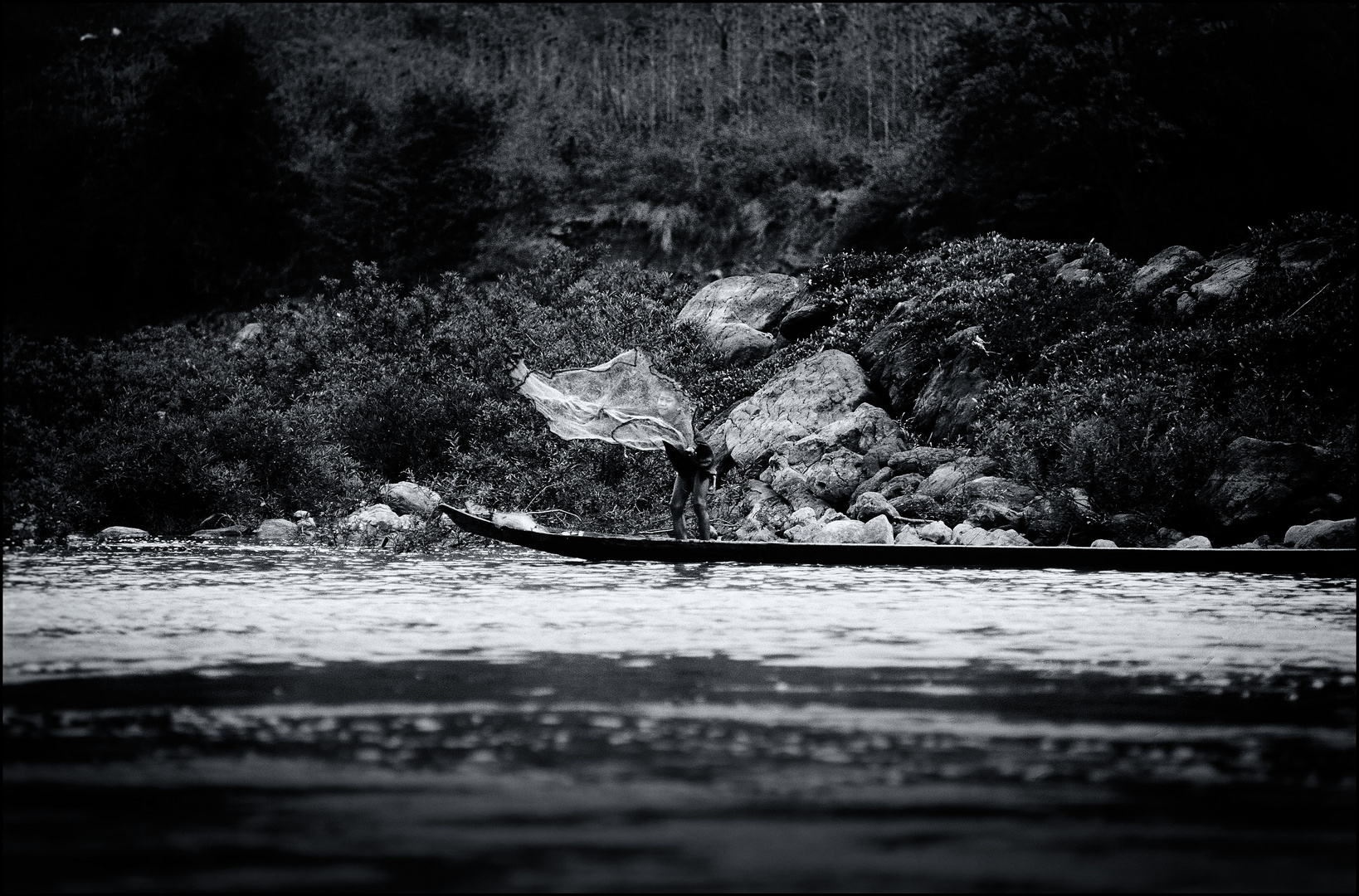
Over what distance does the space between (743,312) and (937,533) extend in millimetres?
11871

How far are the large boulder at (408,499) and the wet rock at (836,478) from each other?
5.42 metres

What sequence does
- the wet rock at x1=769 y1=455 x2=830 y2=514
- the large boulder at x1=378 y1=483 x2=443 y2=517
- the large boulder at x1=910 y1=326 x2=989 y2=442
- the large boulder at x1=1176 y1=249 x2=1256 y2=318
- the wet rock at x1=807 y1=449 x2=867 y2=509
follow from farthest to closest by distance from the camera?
the large boulder at x1=910 y1=326 x2=989 y2=442 < the large boulder at x1=1176 y1=249 x2=1256 y2=318 < the large boulder at x1=378 y1=483 x2=443 y2=517 < the wet rock at x1=807 y1=449 x2=867 y2=509 < the wet rock at x1=769 y1=455 x2=830 y2=514

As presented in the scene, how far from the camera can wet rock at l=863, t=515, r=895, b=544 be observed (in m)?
16.6

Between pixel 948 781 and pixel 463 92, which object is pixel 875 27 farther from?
pixel 948 781

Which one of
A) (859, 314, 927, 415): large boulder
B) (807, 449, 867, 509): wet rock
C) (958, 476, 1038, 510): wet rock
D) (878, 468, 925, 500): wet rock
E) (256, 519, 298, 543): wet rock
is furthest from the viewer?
(859, 314, 927, 415): large boulder

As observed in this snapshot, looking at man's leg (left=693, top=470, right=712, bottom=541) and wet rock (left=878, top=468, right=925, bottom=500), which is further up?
man's leg (left=693, top=470, right=712, bottom=541)

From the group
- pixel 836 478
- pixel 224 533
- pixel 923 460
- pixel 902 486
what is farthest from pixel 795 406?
pixel 224 533

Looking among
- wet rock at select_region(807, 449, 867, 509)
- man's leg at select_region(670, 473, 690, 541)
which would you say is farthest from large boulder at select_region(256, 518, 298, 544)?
wet rock at select_region(807, 449, 867, 509)

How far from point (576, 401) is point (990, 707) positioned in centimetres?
781

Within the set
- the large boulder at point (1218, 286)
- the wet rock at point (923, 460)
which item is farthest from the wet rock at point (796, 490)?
the large boulder at point (1218, 286)

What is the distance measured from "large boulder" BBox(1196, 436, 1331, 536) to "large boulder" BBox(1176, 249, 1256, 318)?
537cm

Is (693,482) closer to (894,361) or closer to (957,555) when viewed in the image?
(957,555)

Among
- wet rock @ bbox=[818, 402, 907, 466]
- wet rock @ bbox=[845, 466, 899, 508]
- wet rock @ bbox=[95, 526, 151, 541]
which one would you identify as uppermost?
wet rock @ bbox=[818, 402, 907, 466]

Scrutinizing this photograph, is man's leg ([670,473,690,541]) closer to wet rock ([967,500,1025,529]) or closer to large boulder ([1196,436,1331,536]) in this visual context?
wet rock ([967,500,1025,529])
